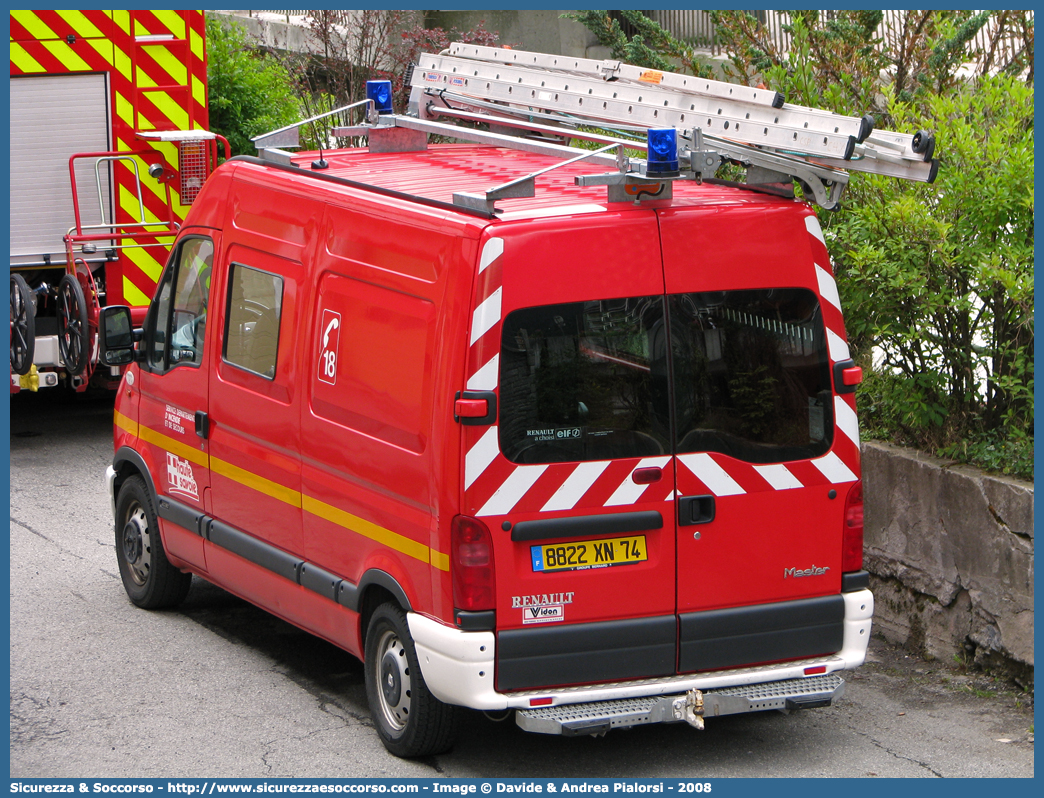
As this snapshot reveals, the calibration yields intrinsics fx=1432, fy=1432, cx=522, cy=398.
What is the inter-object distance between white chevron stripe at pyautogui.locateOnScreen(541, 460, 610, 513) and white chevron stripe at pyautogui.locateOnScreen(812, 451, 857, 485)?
971mm

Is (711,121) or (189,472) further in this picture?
(189,472)

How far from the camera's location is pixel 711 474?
18.5 ft

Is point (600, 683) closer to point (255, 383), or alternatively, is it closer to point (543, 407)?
point (543, 407)

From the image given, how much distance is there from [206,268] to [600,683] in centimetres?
315

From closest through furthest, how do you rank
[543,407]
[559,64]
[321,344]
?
[543,407] < [321,344] < [559,64]

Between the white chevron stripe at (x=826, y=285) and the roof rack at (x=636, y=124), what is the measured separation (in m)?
0.31

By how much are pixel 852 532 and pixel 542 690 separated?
147cm

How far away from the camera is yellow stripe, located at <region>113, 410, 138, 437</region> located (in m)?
8.05

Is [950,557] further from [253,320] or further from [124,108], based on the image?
[124,108]

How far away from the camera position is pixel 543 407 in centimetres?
542

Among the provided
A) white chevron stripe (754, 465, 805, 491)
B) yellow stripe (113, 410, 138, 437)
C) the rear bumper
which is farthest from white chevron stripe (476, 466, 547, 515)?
yellow stripe (113, 410, 138, 437)

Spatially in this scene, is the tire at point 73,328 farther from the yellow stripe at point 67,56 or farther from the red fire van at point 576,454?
the red fire van at point 576,454

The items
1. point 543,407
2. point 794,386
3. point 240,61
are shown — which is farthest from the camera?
point 240,61

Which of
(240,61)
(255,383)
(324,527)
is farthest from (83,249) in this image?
(324,527)
